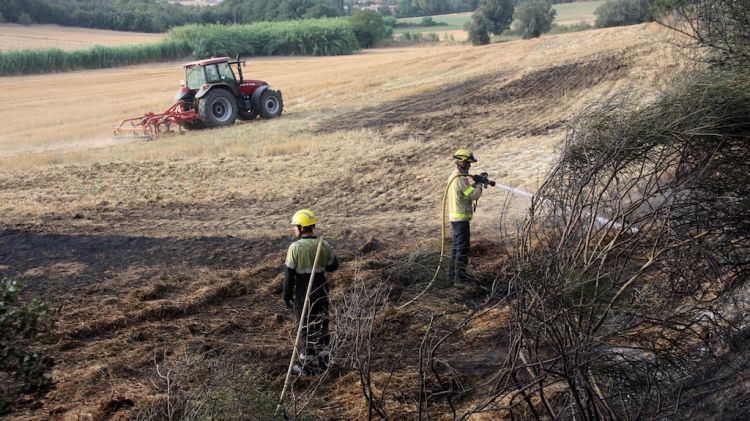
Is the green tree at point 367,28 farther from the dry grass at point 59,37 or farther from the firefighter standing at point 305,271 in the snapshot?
the firefighter standing at point 305,271

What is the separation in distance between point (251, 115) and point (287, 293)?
16.7 m

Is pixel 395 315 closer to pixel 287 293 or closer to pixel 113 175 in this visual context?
pixel 287 293

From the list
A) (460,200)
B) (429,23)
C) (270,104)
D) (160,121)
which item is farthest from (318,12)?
(460,200)

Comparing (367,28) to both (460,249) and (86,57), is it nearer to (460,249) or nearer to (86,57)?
(86,57)

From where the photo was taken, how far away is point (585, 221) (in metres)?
6.21

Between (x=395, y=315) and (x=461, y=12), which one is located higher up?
(x=461, y=12)

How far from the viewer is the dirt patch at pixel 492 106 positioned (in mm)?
18781

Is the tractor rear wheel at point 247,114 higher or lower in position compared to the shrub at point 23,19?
lower

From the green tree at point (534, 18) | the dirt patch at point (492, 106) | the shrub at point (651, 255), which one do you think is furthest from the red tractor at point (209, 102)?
the green tree at point (534, 18)

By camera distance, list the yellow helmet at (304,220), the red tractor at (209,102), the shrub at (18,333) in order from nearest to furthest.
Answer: the shrub at (18,333)
the yellow helmet at (304,220)
the red tractor at (209,102)

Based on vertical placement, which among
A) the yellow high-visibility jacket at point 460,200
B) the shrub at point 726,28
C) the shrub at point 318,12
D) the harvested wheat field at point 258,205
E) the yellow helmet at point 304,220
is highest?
the shrub at point 318,12

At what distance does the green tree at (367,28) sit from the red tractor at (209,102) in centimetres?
3796

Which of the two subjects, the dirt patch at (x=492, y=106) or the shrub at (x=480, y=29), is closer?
the dirt patch at (x=492, y=106)

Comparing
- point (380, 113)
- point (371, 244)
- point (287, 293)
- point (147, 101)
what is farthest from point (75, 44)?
point (287, 293)
